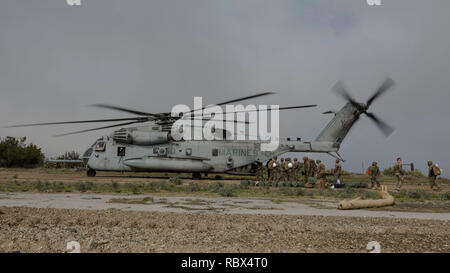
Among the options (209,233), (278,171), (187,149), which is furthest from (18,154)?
(209,233)

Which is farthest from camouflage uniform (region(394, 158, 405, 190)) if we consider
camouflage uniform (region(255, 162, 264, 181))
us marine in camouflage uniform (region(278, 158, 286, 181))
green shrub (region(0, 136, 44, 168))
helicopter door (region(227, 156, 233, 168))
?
green shrub (region(0, 136, 44, 168))

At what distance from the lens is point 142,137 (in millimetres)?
20766

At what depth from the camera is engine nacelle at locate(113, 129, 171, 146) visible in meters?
20.7

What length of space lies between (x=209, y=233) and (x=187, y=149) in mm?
16542

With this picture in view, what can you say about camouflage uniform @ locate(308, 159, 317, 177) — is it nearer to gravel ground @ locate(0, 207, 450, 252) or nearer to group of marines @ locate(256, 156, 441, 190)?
group of marines @ locate(256, 156, 441, 190)

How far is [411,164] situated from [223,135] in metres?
15.6

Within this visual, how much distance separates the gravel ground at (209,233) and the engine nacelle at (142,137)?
14355 mm

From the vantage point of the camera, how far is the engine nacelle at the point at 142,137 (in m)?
20.7

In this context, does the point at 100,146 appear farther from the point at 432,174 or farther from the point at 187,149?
the point at 432,174

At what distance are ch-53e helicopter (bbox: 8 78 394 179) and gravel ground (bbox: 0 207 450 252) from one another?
1425 cm

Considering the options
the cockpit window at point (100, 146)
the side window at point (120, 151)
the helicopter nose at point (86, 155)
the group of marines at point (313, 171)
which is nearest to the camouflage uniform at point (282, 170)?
the group of marines at point (313, 171)

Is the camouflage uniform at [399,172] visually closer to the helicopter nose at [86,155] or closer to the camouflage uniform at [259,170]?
the camouflage uniform at [259,170]

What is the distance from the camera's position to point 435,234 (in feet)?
16.5
